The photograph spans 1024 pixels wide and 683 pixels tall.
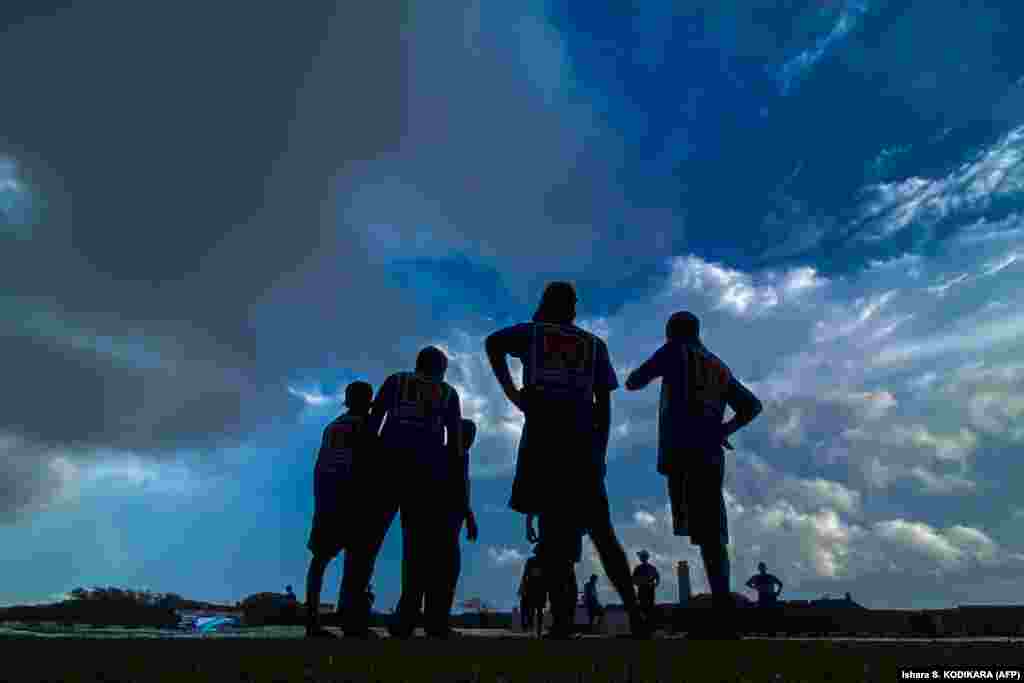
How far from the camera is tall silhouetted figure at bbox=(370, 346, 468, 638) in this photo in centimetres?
568

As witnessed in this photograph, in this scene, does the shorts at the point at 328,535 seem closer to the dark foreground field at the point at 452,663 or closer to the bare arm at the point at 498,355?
the bare arm at the point at 498,355

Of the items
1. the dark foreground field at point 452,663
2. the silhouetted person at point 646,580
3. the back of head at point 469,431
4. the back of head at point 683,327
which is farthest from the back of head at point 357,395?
the silhouetted person at point 646,580

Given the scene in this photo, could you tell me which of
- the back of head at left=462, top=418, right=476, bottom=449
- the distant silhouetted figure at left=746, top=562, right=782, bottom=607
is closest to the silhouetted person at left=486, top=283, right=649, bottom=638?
the back of head at left=462, top=418, right=476, bottom=449

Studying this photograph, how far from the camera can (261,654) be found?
2277 millimetres

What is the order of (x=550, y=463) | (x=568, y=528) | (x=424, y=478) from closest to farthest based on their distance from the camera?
1. (x=568, y=528)
2. (x=550, y=463)
3. (x=424, y=478)

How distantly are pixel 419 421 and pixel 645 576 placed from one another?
28.5 ft

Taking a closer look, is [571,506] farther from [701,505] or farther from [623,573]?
[701,505]

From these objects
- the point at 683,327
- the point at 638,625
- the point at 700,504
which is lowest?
the point at 638,625

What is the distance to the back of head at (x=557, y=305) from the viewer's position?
5.24 m

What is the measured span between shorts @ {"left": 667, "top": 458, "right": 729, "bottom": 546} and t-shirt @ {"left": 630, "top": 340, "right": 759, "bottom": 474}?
92 millimetres

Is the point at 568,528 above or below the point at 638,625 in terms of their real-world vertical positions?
above

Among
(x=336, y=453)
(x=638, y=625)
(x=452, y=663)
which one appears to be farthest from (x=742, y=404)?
(x=336, y=453)

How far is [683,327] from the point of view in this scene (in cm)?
555

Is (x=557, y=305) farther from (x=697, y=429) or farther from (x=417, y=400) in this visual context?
(x=417, y=400)
